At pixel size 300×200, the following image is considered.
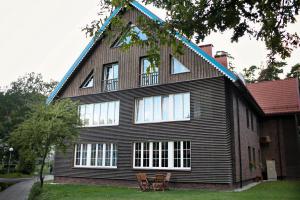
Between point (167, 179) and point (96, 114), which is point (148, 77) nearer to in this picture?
point (96, 114)

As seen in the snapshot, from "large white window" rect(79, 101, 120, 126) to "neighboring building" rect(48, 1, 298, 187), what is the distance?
0.07 m

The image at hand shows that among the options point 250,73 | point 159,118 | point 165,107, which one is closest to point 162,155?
point 159,118

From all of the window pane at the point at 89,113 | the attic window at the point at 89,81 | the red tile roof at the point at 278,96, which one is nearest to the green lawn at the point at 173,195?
the window pane at the point at 89,113

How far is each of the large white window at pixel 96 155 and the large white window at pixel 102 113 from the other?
5.00 ft

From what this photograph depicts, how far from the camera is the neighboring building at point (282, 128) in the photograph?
23.7m

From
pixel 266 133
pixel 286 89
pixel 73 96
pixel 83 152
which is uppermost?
pixel 286 89

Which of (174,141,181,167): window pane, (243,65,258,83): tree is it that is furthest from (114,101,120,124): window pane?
(243,65,258,83): tree

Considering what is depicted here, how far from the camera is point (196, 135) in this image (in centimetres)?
1605

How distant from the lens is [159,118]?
693 inches

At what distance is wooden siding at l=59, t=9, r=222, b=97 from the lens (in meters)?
16.9

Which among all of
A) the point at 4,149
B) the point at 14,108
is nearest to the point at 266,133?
the point at 4,149

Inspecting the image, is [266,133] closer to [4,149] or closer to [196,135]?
[196,135]

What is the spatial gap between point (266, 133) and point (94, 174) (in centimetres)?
1534

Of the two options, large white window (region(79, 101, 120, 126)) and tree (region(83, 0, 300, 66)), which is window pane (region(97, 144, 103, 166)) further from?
tree (region(83, 0, 300, 66))
